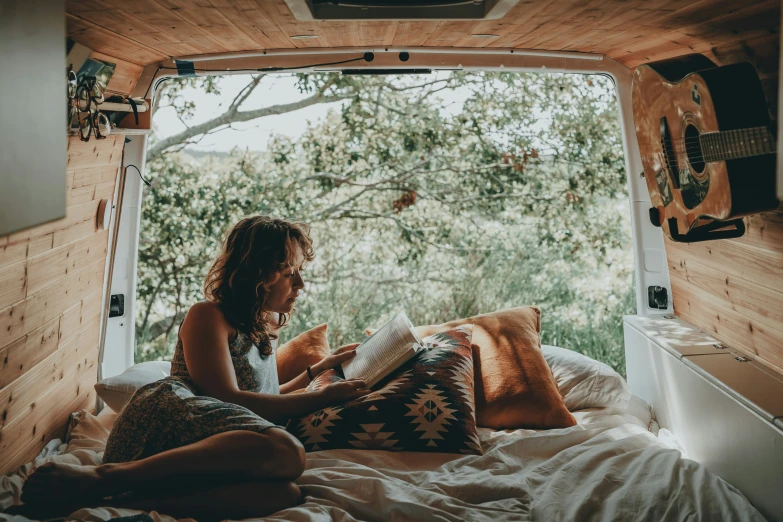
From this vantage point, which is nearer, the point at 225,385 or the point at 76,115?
the point at 225,385

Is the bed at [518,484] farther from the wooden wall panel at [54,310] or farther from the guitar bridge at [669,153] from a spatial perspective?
the guitar bridge at [669,153]

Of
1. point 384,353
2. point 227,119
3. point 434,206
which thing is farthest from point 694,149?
point 227,119

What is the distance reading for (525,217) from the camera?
16.6ft

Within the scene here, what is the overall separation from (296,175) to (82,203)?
7.34ft

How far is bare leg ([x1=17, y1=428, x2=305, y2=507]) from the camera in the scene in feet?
5.78

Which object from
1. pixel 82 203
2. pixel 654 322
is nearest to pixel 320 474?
pixel 82 203

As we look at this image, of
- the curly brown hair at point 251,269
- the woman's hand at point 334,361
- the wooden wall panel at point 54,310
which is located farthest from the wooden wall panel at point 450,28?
the woman's hand at point 334,361

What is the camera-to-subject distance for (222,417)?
1.98 metres

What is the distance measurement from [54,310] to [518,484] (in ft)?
6.27

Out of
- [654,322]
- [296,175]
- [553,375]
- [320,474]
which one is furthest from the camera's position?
[296,175]

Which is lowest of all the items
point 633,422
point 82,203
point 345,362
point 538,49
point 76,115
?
point 633,422

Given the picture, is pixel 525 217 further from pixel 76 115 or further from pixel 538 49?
pixel 76 115

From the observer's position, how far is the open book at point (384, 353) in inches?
101

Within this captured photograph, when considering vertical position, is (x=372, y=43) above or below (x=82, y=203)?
above
